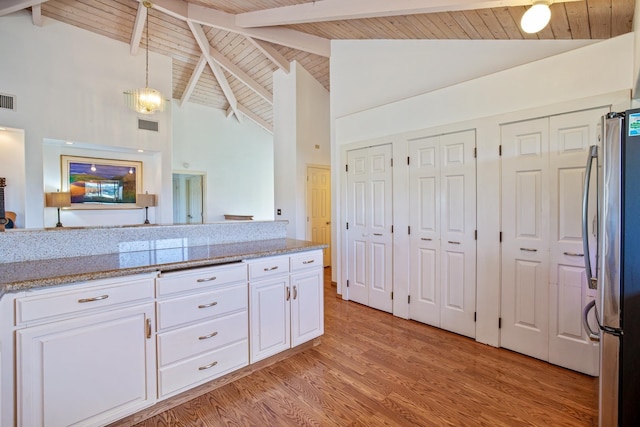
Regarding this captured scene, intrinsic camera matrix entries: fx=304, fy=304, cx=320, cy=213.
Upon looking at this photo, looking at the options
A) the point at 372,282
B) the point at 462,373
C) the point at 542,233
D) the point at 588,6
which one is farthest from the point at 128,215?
the point at 588,6

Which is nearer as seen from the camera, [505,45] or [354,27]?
[505,45]

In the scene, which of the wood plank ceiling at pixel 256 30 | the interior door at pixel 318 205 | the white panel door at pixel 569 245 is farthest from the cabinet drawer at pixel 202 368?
the interior door at pixel 318 205

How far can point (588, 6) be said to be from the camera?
84.4 inches

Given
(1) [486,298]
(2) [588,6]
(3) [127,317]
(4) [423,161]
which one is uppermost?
(2) [588,6]

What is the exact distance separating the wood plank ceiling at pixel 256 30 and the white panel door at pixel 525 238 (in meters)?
0.79

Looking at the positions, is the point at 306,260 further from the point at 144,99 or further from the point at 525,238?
the point at 144,99

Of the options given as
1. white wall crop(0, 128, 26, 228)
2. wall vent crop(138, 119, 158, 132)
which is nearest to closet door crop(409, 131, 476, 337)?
wall vent crop(138, 119, 158, 132)

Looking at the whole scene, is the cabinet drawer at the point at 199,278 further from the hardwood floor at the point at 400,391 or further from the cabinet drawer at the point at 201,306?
the hardwood floor at the point at 400,391

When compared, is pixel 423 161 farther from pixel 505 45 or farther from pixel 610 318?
pixel 610 318

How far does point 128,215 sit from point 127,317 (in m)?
5.01

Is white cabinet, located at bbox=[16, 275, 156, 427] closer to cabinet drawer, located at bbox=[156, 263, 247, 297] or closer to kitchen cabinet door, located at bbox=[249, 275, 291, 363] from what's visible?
cabinet drawer, located at bbox=[156, 263, 247, 297]

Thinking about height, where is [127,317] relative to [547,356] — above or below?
above

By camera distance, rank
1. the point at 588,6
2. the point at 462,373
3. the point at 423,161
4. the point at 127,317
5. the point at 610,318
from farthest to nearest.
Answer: the point at 423,161 → the point at 462,373 → the point at 588,6 → the point at 127,317 → the point at 610,318

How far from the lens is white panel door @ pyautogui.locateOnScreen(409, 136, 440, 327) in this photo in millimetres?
3186
